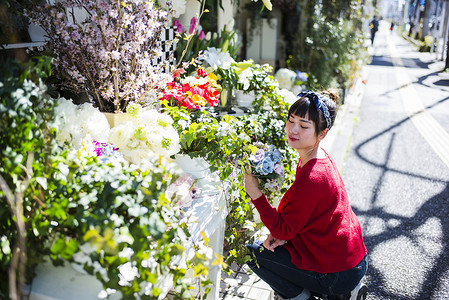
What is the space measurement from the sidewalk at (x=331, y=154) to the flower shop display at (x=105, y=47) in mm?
1278

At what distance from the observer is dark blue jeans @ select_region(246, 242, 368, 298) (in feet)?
7.54

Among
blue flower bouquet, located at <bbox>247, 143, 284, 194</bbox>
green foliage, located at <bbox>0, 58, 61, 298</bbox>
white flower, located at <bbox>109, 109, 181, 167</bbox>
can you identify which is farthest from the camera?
blue flower bouquet, located at <bbox>247, 143, 284, 194</bbox>

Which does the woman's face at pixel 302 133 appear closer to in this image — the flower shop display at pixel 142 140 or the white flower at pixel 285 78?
the flower shop display at pixel 142 140

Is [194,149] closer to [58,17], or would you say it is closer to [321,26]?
[58,17]

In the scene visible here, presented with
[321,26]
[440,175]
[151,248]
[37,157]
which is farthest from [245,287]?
[321,26]

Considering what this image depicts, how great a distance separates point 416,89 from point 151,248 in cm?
1183

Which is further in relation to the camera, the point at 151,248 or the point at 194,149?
the point at 194,149

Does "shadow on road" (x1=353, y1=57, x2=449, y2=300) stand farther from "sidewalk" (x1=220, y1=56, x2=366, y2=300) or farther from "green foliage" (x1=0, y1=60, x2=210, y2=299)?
"green foliage" (x1=0, y1=60, x2=210, y2=299)

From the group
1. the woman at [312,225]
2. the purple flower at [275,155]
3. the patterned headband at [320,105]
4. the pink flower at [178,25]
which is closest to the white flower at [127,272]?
the woman at [312,225]

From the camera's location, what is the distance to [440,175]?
5.64 m

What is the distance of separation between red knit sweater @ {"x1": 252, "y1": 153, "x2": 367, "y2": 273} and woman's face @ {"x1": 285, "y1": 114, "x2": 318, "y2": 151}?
0.10 meters

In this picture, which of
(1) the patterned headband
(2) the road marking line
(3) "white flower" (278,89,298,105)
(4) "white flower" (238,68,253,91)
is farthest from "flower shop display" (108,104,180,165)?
(2) the road marking line

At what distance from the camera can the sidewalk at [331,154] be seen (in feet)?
9.30

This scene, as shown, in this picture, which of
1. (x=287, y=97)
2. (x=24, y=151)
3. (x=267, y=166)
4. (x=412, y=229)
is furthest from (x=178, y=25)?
(x=412, y=229)
